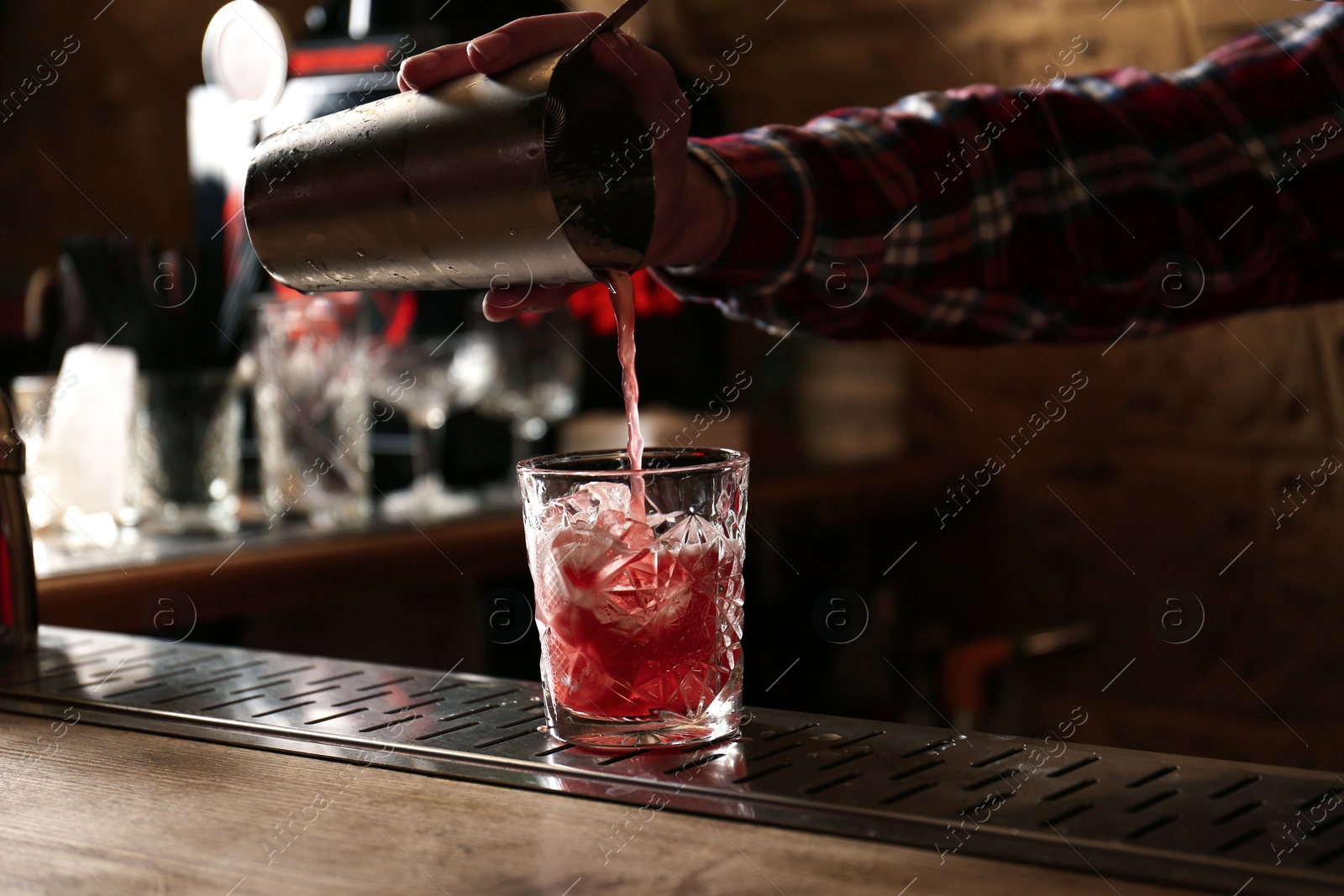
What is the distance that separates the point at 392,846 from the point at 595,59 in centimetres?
51

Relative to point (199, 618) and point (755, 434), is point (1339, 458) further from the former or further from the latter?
point (199, 618)

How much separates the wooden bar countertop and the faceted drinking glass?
120mm

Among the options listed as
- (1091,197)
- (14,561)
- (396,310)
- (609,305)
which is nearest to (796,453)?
(609,305)

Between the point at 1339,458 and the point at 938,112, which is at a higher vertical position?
the point at 938,112

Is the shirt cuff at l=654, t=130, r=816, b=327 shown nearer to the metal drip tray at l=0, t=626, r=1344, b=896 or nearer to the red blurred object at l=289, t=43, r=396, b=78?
the metal drip tray at l=0, t=626, r=1344, b=896

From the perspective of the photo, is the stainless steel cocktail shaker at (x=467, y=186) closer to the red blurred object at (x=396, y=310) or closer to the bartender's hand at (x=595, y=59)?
the bartender's hand at (x=595, y=59)

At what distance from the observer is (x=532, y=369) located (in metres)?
2.67

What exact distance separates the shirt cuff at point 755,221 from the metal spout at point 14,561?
0.64 meters

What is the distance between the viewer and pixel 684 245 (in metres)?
1.29

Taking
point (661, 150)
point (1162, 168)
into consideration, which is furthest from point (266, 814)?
point (1162, 168)

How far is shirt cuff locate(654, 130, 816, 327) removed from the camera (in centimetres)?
130

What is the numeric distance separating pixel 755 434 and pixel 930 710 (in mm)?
778

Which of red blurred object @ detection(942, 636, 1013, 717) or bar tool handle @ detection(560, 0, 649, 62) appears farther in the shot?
red blurred object @ detection(942, 636, 1013, 717)

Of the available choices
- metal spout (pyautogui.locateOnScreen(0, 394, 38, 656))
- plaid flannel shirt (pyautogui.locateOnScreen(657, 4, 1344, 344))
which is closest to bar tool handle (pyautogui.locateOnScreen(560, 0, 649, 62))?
plaid flannel shirt (pyautogui.locateOnScreen(657, 4, 1344, 344))
